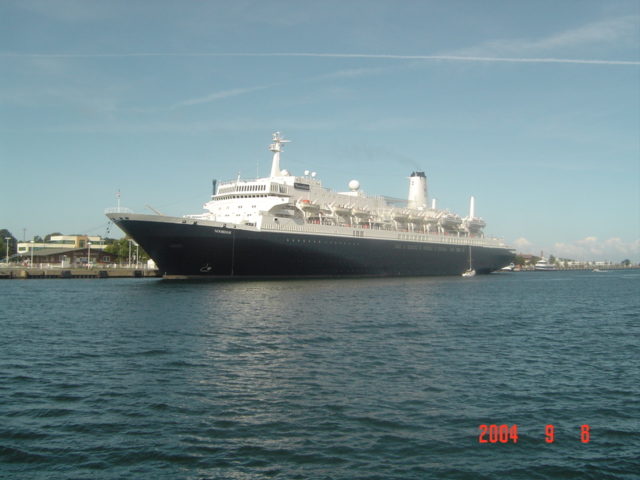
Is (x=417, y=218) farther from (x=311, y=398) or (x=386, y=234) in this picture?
(x=311, y=398)

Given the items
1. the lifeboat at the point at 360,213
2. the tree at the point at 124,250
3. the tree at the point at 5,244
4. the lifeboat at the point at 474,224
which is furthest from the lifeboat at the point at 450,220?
the tree at the point at 5,244

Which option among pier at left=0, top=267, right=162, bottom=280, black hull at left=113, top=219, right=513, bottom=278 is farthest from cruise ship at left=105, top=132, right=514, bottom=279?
pier at left=0, top=267, right=162, bottom=280

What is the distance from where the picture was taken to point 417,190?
264 feet

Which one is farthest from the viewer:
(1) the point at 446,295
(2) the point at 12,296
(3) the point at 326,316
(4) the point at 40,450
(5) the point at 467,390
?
(1) the point at 446,295

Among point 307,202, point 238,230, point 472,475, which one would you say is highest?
point 307,202

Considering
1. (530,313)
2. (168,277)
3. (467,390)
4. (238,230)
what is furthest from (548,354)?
(168,277)

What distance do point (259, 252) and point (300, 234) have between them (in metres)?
5.17

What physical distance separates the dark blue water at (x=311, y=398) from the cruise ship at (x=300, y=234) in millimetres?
20365

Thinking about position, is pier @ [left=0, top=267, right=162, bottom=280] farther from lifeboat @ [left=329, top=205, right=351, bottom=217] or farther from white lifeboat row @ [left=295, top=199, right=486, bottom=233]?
lifeboat @ [left=329, top=205, right=351, bottom=217]

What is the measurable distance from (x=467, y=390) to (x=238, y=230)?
3632 cm

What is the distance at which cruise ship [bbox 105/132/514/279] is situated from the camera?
46.4 meters

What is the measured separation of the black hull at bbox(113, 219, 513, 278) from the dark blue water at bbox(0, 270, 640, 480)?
19.8 metres

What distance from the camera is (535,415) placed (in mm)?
12305

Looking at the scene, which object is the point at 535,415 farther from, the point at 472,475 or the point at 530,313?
the point at 530,313
